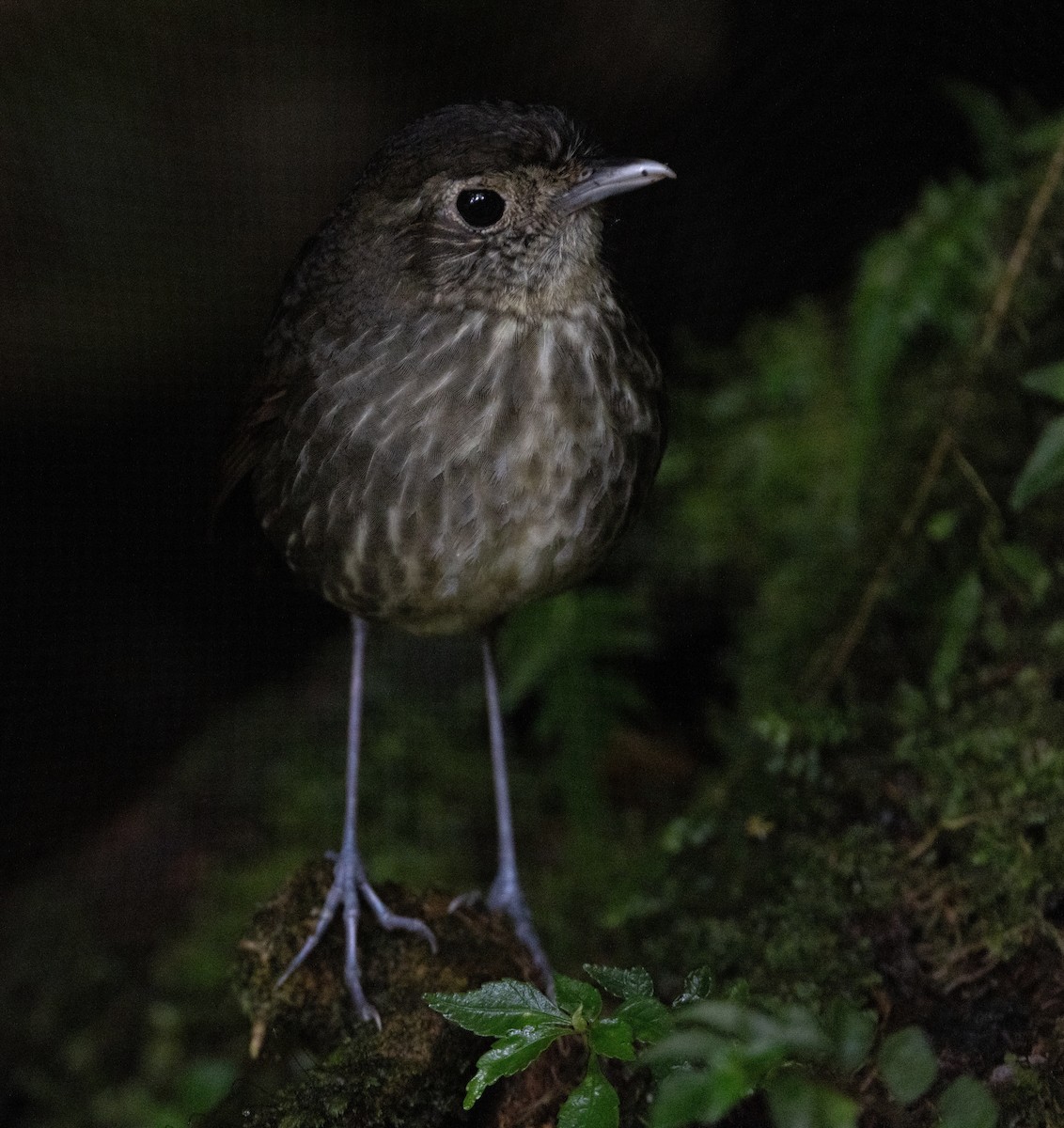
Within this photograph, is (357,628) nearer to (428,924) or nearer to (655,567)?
(428,924)

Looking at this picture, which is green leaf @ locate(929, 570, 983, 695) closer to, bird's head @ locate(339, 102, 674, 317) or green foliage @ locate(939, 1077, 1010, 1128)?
bird's head @ locate(339, 102, 674, 317)

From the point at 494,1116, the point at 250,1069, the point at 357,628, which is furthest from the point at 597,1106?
the point at 357,628

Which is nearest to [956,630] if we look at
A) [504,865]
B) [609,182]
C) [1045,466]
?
[1045,466]

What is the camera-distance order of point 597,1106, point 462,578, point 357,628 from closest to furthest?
point 597,1106
point 462,578
point 357,628

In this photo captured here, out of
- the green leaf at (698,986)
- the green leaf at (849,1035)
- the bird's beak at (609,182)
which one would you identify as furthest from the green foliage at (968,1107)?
the bird's beak at (609,182)

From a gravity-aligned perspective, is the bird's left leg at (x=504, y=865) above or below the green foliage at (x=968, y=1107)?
below

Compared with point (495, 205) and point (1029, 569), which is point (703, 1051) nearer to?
point (495, 205)

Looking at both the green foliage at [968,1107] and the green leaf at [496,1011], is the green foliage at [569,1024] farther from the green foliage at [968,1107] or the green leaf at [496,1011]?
the green foliage at [968,1107]
